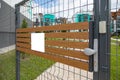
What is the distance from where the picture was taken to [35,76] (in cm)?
427

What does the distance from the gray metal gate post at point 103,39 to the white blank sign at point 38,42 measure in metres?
1.10

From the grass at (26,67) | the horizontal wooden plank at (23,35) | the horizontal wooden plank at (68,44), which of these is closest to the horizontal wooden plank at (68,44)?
the horizontal wooden plank at (68,44)

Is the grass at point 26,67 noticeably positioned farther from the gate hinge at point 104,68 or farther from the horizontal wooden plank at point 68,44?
the gate hinge at point 104,68

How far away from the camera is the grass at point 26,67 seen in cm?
364

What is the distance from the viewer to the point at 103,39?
72.1 inches

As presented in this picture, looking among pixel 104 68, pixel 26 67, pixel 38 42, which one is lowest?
pixel 26 67

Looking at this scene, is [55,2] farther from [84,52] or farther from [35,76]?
[35,76]

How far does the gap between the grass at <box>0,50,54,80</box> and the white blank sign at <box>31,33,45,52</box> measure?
269mm

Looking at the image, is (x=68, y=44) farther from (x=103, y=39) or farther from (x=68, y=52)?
(x=103, y=39)

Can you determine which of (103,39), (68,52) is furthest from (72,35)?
(103,39)

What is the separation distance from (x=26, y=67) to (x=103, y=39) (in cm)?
279

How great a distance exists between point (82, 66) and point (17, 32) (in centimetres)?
216

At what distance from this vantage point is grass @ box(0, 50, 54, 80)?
3641 millimetres

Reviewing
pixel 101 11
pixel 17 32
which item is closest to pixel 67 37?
pixel 101 11
